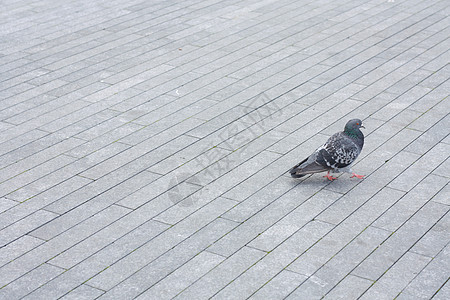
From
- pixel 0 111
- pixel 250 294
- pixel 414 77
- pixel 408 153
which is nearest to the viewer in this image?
pixel 250 294

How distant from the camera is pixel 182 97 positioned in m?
8.89

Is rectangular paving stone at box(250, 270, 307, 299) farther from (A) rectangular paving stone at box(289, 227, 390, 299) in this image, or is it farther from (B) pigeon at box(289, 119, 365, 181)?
(B) pigeon at box(289, 119, 365, 181)

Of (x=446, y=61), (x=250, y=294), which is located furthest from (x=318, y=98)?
(x=250, y=294)

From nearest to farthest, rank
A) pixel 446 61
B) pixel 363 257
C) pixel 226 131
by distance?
1. pixel 363 257
2. pixel 226 131
3. pixel 446 61

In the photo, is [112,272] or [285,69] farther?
[285,69]

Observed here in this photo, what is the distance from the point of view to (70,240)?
5910mm

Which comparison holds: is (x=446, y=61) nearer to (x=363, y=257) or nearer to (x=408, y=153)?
(x=408, y=153)

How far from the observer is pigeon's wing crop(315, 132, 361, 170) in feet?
21.6

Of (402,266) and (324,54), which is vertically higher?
(324,54)

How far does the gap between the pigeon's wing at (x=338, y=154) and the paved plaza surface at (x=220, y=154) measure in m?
0.33

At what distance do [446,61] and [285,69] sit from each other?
9.00 feet

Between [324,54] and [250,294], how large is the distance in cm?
610

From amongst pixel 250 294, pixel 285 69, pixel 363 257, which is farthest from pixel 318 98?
pixel 250 294

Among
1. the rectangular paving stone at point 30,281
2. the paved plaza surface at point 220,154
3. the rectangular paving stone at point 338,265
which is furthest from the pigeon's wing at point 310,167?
the rectangular paving stone at point 30,281
